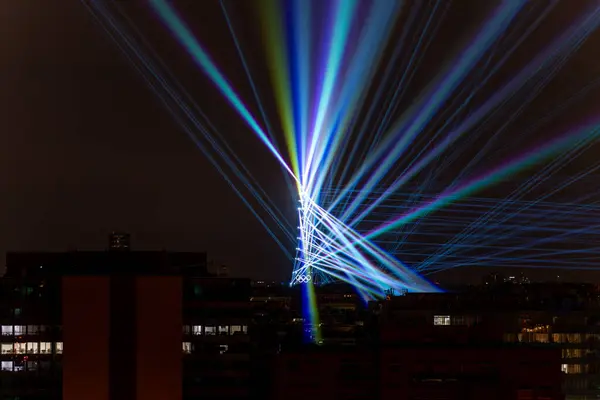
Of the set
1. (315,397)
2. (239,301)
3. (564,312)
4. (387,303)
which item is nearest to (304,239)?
(387,303)

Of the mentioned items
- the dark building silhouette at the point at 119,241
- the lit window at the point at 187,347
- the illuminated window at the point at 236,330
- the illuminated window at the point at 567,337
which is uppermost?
the dark building silhouette at the point at 119,241

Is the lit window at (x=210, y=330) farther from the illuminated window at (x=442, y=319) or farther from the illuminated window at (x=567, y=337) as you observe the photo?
the illuminated window at (x=567, y=337)

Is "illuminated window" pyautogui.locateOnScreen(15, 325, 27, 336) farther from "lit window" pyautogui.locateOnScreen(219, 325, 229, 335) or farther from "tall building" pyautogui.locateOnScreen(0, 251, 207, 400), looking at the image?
"lit window" pyautogui.locateOnScreen(219, 325, 229, 335)

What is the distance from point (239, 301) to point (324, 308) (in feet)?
65.4

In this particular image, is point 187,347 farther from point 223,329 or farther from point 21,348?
point 21,348

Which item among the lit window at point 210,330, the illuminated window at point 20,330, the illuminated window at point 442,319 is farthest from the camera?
the illuminated window at point 442,319

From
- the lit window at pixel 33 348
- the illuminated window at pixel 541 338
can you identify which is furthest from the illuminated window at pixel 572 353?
the lit window at pixel 33 348

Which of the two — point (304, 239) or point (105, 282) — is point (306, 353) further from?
point (304, 239)

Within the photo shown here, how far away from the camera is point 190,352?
13.8 metres

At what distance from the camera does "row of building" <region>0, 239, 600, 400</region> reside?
12.4 metres

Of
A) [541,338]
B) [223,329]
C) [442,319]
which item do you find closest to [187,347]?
[223,329]

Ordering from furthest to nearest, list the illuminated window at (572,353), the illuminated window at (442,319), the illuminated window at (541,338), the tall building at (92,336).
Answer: the illuminated window at (572,353), the illuminated window at (541,338), the illuminated window at (442,319), the tall building at (92,336)

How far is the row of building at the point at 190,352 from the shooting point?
12.4 metres

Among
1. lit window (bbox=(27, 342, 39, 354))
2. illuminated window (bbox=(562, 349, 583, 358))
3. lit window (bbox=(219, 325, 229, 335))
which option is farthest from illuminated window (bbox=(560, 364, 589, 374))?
lit window (bbox=(27, 342, 39, 354))
